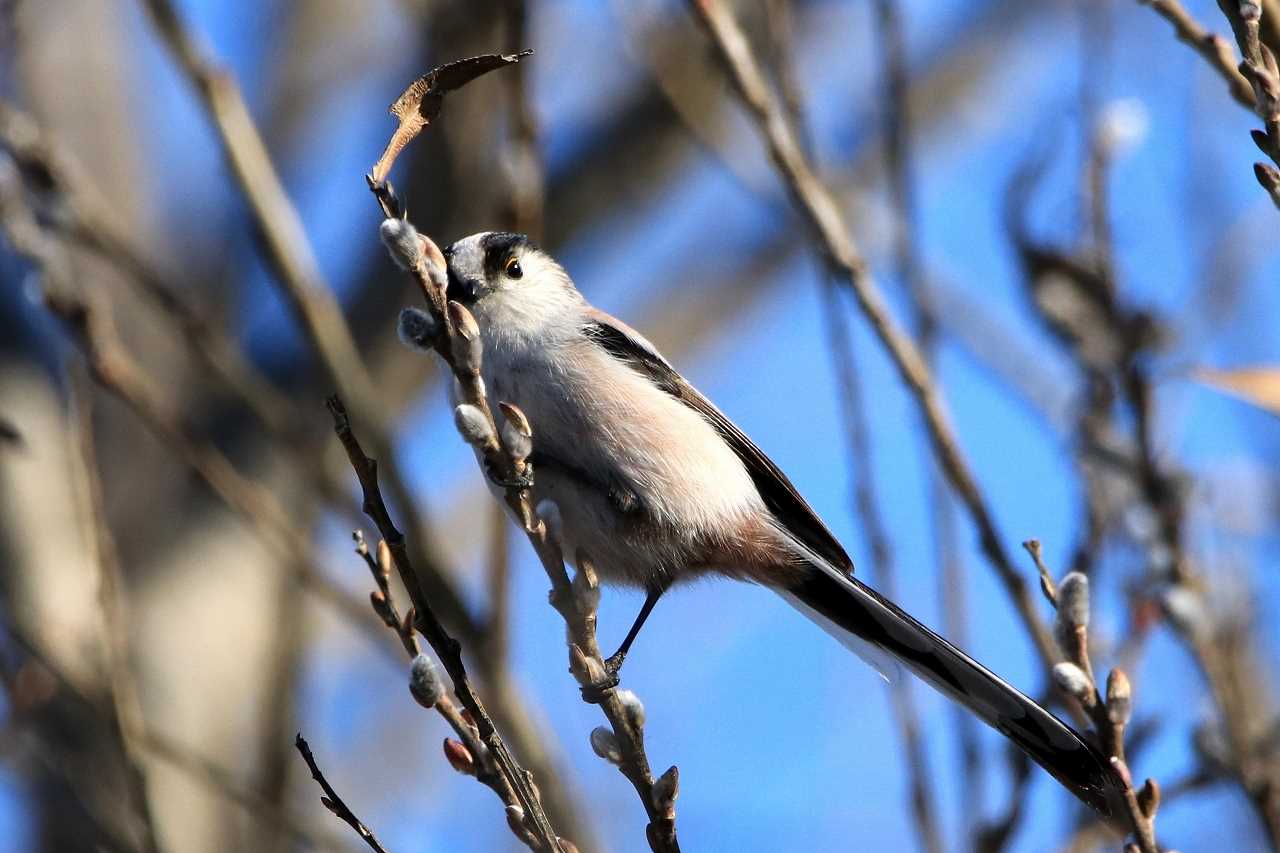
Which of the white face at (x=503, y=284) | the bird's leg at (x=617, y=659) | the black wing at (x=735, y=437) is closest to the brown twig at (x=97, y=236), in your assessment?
the white face at (x=503, y=284)

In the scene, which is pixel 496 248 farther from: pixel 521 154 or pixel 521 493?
pixel 521 493

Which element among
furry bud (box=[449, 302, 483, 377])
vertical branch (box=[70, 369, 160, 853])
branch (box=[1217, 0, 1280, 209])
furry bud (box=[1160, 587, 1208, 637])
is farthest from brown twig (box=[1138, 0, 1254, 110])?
vertical branch (box=[70, 369, 160, 853])

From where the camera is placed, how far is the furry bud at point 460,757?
4.58 feet

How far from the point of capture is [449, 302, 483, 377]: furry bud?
137 centimetres

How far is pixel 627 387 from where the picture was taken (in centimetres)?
219

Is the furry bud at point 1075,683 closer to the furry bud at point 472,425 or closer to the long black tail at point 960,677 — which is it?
the long black tail at point 960,677

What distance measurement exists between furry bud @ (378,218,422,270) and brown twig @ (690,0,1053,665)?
2.77 feet

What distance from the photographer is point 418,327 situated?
1.38 meters

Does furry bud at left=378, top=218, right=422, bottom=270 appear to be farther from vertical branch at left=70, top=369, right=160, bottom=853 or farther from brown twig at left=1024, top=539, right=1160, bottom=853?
vertical branch at left=70, top=369, right=160, bottom=853

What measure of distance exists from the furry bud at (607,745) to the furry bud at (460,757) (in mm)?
131

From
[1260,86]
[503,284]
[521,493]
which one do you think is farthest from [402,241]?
[503,284]

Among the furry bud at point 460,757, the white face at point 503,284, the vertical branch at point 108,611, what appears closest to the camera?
the furry bud at point 460,757

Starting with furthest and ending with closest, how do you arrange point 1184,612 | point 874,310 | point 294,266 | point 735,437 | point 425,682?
point 294,266 → point 735,437 → point 874,310 → point 1184,612 → point 425,682

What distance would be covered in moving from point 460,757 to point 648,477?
30.4 inches
